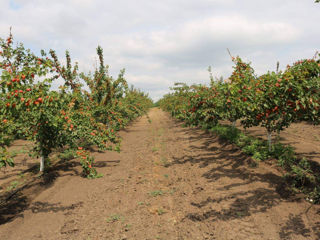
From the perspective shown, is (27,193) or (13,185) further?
(13,185)

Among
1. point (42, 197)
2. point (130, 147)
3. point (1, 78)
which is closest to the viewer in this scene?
point (1, 78)

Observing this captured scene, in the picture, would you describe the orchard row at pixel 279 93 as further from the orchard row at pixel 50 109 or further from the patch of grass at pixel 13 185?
the patch of grass at pixel 13 185

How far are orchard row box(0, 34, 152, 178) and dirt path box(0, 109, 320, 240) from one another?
4.75 feet

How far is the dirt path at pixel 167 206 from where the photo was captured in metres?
4.73

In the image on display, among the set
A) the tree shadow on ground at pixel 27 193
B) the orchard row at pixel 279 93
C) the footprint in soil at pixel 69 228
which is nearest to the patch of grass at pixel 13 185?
the tree shadow on ground at pixel 27 193

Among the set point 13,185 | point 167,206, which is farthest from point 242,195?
point 13,185

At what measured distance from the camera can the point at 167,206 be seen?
5852 mm

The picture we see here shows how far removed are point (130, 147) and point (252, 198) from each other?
900 cm

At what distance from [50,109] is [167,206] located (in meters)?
4.55

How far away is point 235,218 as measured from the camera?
16.7ft

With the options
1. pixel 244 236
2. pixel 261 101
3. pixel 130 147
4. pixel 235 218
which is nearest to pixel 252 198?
pixel 235 218

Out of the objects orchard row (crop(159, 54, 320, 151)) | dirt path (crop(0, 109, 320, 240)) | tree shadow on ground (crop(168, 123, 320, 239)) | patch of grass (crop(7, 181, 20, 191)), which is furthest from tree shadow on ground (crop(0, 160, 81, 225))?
orchard row (crop(159, 54, 320, 151))

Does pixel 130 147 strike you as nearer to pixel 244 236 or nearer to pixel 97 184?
pixel 97 184

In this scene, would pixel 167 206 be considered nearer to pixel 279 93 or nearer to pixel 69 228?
pixel 69 228
